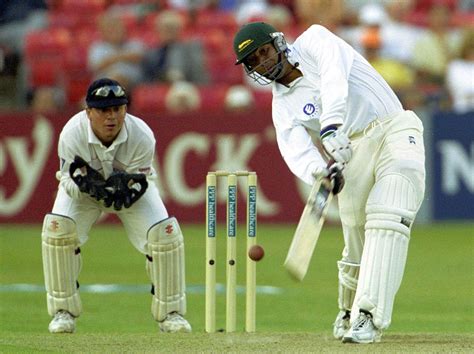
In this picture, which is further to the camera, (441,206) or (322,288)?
(441,206)

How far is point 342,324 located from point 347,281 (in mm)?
236

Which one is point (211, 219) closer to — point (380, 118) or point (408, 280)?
point (380, 118)

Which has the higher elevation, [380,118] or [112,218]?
[380,118]

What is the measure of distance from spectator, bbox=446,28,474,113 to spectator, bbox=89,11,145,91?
3.44 metres

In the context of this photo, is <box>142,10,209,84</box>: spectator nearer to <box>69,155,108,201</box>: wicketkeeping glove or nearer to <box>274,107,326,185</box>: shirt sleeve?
<box>69,155,108,201</box>: wicketkeeping glove

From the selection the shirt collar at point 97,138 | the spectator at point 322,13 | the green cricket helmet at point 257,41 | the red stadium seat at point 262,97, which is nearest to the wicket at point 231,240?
the shirt collar at point 97,138

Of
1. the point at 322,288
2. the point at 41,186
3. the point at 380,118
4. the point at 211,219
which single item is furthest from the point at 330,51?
the point at 41,186

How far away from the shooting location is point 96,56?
1476 cm

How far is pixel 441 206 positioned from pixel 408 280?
3.15 metres

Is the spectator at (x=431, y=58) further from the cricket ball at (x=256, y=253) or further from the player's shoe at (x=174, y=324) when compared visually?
the cricket ball at (x=256, y=253)

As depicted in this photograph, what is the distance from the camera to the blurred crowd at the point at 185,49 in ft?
47.4

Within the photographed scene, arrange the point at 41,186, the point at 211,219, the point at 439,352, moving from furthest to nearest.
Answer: the point at 41,186
the point at 211,219
the point at 439,352

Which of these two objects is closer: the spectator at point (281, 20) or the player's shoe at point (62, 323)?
the player's shoe at point (62, 323)

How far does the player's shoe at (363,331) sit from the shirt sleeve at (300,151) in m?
0.72
